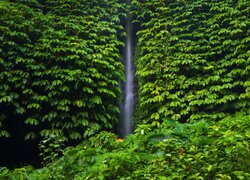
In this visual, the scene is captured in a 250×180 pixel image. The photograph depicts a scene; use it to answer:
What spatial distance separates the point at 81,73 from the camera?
692cm

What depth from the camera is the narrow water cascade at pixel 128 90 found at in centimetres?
884

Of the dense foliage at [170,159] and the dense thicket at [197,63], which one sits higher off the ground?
the dense thicket at [197,63]

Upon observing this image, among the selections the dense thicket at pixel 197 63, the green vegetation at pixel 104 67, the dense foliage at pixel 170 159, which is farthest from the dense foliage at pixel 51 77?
the dense foliage at pixel 170 159

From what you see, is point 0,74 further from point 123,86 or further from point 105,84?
point 123,86

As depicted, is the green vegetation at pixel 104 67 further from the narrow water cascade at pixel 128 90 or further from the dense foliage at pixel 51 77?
the narrow water cascade at pixel 128 90

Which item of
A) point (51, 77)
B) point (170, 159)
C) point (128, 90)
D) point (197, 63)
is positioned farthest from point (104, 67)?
point (170, 159)

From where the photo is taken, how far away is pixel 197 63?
7.79 meters

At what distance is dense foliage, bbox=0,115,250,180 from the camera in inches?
96.0

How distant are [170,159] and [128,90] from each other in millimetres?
6968

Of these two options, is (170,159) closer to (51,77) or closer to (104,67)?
(51,77)

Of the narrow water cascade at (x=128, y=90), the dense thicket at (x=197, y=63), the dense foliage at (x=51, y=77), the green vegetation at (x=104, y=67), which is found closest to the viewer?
the dense foliage at (x=51, y=77)

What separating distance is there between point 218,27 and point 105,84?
12.2 ft

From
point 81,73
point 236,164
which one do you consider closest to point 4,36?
point 81,73

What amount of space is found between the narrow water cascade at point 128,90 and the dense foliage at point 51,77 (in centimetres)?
139
